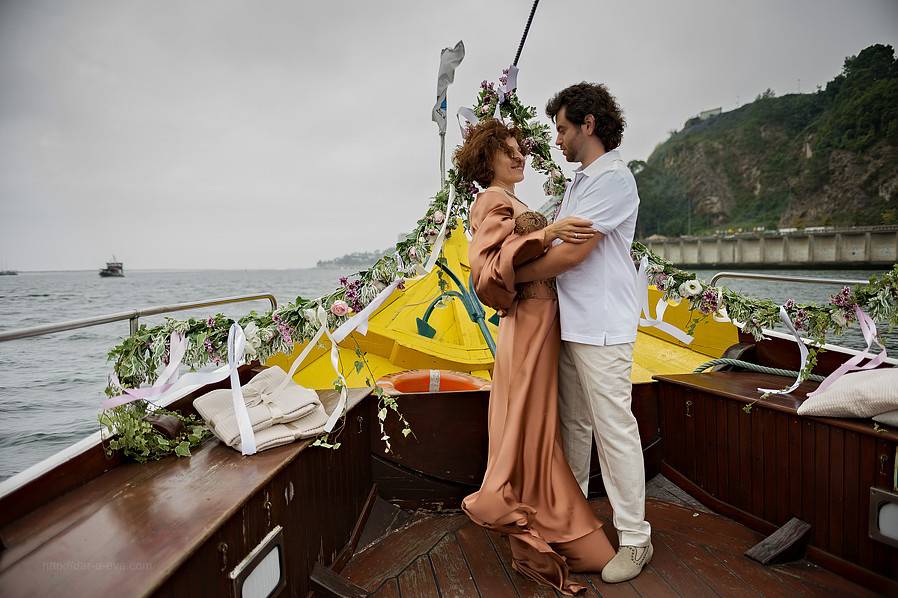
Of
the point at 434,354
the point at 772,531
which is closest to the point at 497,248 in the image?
the point at 772,531

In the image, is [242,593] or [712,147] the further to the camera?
[712,147]

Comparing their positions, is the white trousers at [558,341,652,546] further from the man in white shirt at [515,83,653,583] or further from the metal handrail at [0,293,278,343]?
the metal handrail at [0,293,278,343]

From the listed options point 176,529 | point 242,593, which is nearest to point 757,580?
point 242,593

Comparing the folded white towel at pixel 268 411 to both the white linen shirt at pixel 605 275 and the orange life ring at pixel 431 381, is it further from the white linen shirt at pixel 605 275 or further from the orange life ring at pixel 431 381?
the orange life ring at pixel 431 381

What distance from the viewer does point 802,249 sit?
37.9 m

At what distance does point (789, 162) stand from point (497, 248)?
6785cm

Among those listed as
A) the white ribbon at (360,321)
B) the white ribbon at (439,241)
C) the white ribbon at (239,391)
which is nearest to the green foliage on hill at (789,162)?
the white ribbon at (439,241)

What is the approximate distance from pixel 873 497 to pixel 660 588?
775 millimetres

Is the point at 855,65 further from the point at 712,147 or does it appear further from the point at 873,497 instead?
the point at 873,497

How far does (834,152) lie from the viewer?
48812mm

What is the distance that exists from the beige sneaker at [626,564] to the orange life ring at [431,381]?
4.47 ft

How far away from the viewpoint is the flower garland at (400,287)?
1.86 m

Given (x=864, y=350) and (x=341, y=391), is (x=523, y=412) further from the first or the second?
(x=864, y=350)

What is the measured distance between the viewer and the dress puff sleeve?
5.96 feet
